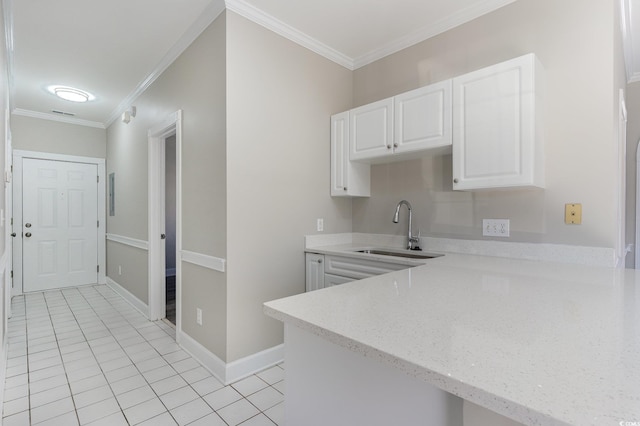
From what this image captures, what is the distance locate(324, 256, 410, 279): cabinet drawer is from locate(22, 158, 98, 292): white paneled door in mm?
4500

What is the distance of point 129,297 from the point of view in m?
3.96

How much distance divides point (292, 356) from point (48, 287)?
533 centimetres

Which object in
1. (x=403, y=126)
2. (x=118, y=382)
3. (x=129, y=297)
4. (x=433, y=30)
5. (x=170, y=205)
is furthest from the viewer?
(x=170, y=205)

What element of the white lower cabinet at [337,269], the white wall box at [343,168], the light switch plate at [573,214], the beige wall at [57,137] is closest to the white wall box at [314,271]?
the white lower cabinet at [337,269]

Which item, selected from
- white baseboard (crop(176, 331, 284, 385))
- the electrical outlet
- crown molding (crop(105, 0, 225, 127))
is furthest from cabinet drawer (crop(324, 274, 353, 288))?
crown molding (crop(105, 0, 225, 127))

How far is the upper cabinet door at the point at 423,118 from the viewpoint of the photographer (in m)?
2.13

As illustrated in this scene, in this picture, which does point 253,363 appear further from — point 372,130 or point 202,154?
point 372,130

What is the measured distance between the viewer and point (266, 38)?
2.40 metres

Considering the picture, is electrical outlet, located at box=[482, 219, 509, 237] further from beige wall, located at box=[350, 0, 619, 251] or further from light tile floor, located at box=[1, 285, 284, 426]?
light tile floor, located at box=[1, 285, 284, 426]

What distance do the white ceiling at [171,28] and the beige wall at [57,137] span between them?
1.39m

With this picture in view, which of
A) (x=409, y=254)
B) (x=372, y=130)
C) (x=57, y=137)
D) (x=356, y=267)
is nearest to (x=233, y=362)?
(x=356, y=267)

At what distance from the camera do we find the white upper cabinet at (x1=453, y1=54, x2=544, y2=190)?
1.82 metres

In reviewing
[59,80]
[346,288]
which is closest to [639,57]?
[346,288]

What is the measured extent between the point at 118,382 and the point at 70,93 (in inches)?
136
